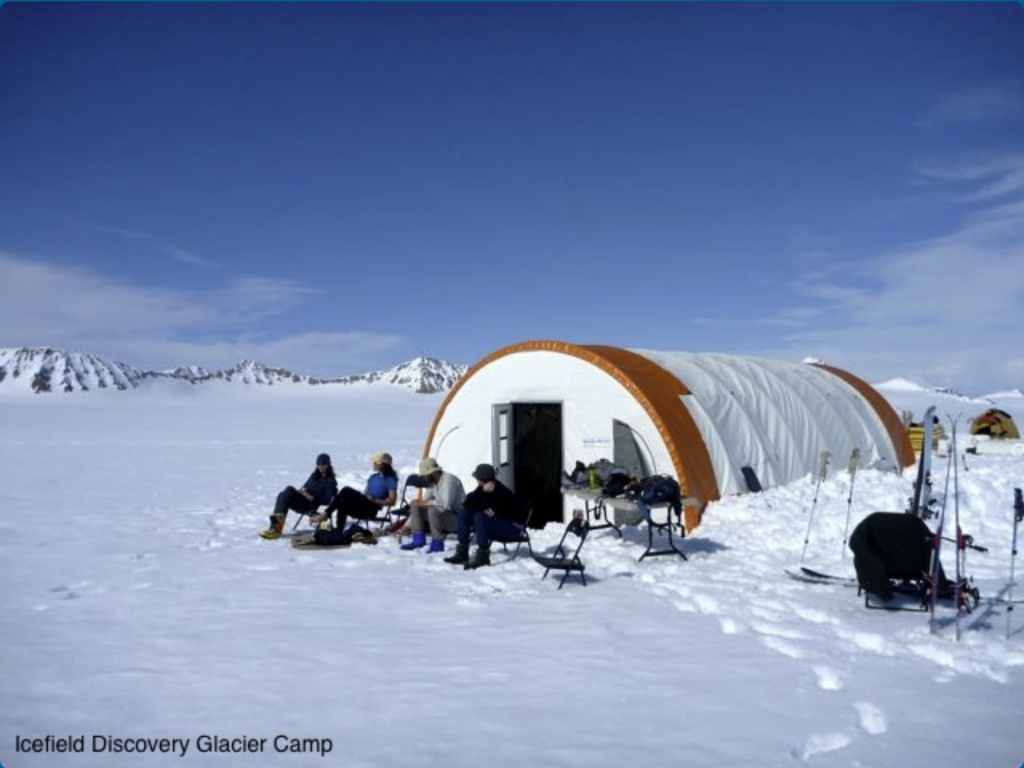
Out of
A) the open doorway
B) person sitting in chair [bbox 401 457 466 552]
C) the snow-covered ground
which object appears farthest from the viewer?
the open doorway

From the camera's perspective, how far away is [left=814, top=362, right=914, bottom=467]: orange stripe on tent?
17.5 meters

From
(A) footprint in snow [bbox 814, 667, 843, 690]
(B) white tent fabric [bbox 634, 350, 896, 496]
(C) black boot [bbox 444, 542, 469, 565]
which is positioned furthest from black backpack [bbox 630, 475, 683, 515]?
(A) footprint in snow [bbox 814, 667, 843, 690]

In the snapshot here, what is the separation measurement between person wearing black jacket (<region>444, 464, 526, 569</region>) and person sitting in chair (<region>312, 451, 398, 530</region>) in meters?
2.06

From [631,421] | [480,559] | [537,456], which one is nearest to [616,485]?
[631,421]

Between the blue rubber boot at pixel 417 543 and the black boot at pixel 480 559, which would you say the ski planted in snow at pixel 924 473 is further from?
the blue rubber boot at pixel 417 543

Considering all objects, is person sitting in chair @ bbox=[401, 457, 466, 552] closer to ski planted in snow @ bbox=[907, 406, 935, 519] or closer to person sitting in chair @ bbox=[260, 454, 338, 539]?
person sitting in chair @ bbox=[260, 454, 338, 539]

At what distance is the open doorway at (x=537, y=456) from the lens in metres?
13.4

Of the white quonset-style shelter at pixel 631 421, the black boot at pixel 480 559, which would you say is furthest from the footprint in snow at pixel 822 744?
the white quonset-style shelter at pixel 631 421

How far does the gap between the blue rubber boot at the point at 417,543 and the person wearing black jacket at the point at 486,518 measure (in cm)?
94

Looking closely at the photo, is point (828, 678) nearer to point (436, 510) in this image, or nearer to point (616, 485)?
point (616, 485)

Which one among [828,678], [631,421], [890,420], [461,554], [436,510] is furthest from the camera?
[890,420]

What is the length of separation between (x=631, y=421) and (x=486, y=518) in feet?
12.6

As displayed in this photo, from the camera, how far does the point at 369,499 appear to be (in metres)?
10.8

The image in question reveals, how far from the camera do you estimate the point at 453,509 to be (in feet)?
32.7
